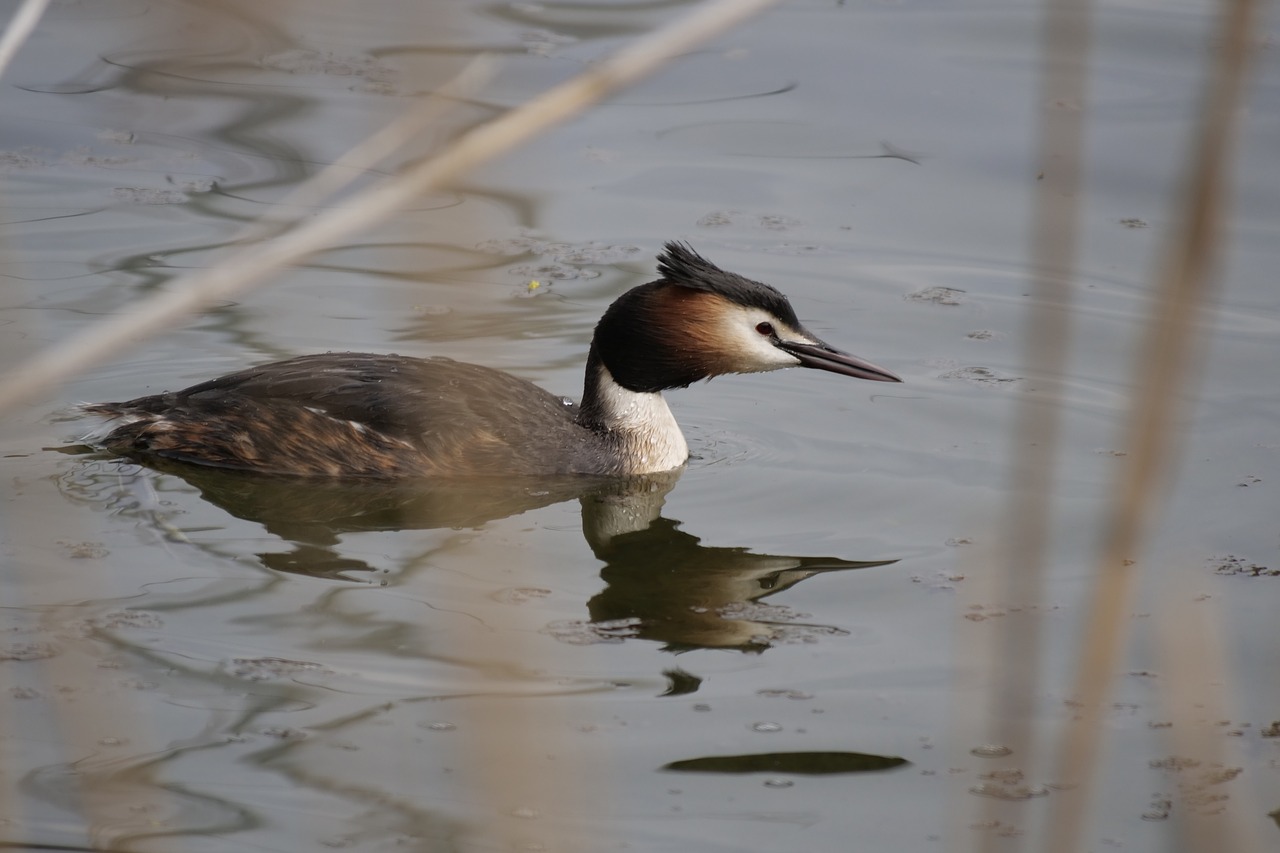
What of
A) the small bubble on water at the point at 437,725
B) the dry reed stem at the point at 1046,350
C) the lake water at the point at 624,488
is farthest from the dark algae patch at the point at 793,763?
the dry reed stem at the point at 1046,350

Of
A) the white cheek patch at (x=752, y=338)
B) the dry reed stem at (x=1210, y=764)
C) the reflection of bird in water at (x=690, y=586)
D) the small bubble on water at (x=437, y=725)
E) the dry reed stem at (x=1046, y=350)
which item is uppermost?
the dry reed stem at (x=1046, y=350)

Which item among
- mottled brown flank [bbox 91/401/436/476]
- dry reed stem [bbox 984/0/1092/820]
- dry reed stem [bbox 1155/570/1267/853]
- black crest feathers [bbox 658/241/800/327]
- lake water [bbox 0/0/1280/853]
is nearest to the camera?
dry reed stem [bbox 984/0/1092/820]

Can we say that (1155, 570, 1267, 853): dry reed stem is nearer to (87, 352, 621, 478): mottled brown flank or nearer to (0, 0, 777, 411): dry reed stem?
(0, 0, 777, 411): dry reed stem

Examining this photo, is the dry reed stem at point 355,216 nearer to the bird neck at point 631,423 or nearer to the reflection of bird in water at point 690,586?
the reflection of bird in water at point 690,586

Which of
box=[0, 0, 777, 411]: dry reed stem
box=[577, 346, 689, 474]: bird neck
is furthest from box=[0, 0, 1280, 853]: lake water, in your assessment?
box=[0, 0, 777, 411]: dry reed stem

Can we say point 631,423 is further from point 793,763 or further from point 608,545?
point 793,763

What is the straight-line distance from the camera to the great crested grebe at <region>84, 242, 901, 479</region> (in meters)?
6.25

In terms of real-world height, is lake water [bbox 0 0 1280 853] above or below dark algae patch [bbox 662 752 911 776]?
above

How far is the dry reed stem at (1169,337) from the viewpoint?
1.31 meters

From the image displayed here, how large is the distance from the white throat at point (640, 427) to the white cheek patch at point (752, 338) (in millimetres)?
370

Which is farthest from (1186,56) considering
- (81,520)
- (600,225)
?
(81,520)

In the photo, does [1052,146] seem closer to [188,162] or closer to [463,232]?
[463,232]

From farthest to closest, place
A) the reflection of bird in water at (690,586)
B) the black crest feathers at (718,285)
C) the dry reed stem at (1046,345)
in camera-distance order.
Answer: the black crest feathers at (718,285)
the reflection of bird in water at (690,586)
the dry reed stem at (1046,345)

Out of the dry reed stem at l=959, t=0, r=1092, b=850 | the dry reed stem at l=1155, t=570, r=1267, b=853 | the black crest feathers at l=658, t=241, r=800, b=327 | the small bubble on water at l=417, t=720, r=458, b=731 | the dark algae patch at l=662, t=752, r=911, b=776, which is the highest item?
the dry reed stem at l=959, t=0, r=1092, b=850
